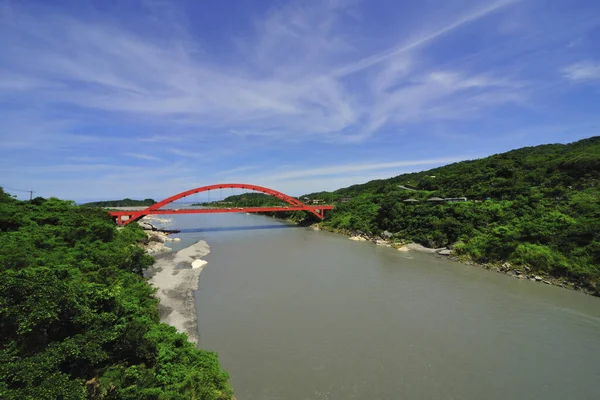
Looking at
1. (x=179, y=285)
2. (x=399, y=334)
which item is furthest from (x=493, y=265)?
(x=179, y=285)

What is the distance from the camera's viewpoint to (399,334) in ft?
30.5

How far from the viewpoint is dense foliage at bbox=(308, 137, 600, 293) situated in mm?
14547

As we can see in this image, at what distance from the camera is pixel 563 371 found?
24.7 feet

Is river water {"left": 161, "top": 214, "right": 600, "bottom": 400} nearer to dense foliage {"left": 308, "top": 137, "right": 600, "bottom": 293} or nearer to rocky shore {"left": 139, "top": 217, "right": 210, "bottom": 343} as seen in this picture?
rocky shore {"left": 139, "top": 217, "right": 210, "bottom": 343}

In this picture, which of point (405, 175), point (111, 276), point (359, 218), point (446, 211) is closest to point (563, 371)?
point (111, 276)

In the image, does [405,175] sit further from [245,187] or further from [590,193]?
[590,193]

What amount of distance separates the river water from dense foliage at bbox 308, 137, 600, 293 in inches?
82.6

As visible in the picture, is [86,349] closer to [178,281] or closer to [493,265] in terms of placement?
[178,281]

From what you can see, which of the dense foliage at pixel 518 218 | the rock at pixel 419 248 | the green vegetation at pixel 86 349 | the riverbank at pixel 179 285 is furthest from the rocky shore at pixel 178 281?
the dense foliage at pixel 518 218

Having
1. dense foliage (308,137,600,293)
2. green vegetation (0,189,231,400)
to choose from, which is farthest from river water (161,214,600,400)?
dense foliage (308,137,600,293)

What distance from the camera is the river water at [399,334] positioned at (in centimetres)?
695

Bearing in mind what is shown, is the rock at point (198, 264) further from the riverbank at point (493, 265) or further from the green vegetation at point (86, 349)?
the riverbank at point (493, 265)

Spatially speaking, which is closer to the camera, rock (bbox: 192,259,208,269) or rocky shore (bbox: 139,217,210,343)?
rocky shore (bbox: 139,217,210,343)

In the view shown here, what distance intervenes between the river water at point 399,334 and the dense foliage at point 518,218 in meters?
2.10
